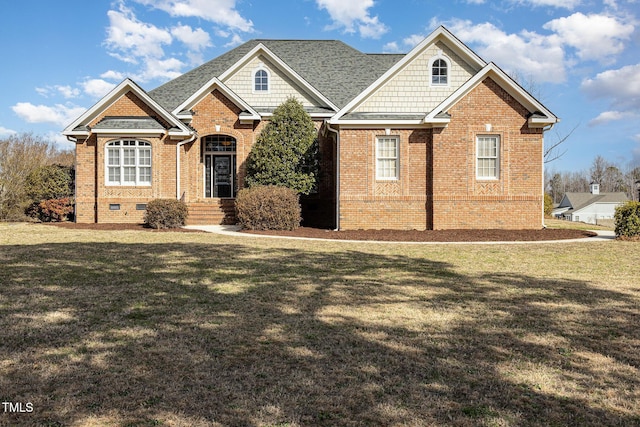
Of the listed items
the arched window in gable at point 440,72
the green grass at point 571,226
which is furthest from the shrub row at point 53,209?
the green grass at point 571,226

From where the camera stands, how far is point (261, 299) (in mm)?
6363

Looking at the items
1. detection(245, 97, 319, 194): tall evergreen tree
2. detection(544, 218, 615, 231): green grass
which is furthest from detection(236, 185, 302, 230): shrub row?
detection(544, 218, 615, 231): green grass

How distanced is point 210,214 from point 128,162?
408 centimetres

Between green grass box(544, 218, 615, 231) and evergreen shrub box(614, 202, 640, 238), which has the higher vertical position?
evergreen shrub box(614, 202, 640, 238)

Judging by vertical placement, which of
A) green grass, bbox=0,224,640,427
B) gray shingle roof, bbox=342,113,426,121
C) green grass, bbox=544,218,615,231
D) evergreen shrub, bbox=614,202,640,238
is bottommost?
green grass, bbox=0,224,640,427

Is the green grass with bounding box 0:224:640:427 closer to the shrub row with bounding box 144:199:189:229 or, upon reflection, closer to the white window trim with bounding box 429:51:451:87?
the shrub row with bounding box 144:199:189:229

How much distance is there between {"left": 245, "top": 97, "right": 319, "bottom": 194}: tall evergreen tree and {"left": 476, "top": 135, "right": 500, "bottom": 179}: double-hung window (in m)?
6.33

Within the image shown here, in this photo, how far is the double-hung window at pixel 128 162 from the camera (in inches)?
773

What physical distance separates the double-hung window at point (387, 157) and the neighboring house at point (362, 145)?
0.04 m

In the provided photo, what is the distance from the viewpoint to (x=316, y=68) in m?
24.9

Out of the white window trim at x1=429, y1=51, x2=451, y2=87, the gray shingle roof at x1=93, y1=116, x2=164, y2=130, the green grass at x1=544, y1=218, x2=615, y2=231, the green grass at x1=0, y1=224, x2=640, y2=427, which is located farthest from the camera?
the green grass at x1=544, y1=218, x2=615, y2=231

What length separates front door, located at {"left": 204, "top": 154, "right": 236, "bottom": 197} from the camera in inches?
877

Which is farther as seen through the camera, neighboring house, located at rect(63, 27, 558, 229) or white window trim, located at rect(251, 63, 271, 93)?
white window trim, located at rect(251, 63, 271, 93)

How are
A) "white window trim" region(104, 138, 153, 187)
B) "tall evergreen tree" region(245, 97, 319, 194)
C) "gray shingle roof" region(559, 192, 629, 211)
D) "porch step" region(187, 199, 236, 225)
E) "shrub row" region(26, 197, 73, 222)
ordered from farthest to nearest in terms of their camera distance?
"gray shingle roof" region(559, 192, 629, 211) < "shrub row" region(26, 197, 73, 222) < "porch step" region(187, 199, 236, 225) < "white window trim" region(104, 138, 153, 187) < "tall evergreen tree" region(245, 97, 319, 194)
